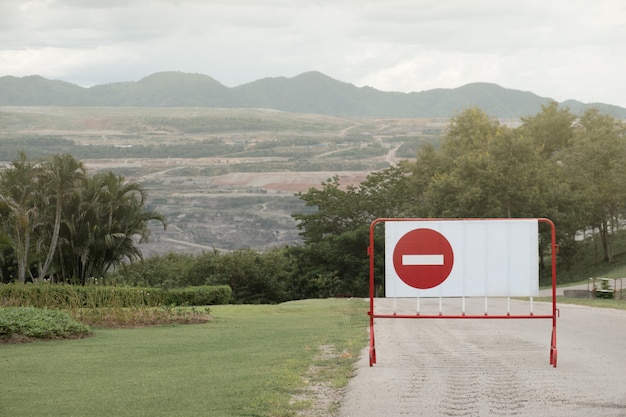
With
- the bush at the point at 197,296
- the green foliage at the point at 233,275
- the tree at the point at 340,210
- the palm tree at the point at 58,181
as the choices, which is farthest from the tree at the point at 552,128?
the bush at the point at 197,296

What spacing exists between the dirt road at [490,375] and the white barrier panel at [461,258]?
112 centimetres

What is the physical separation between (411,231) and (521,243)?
1648mm

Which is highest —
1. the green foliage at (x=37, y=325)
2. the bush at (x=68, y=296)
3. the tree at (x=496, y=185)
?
the tree at (x=496, y=185)

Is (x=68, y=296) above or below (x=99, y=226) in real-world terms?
below

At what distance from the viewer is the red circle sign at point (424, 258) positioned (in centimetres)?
1466

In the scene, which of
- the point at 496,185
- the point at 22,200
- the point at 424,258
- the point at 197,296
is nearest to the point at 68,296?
the point at 197,296

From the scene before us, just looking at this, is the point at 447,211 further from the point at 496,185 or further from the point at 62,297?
the point at 62,297

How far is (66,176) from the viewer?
161 feet

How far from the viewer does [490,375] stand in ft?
44.0

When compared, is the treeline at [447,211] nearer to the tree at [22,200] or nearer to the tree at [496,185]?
the tree at [496,185]

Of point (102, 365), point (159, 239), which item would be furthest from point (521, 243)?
point (159, 239)

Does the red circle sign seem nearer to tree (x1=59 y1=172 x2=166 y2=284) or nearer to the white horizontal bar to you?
the white horizontal bar

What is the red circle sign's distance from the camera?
14656 mm

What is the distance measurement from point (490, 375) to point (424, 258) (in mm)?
2119
